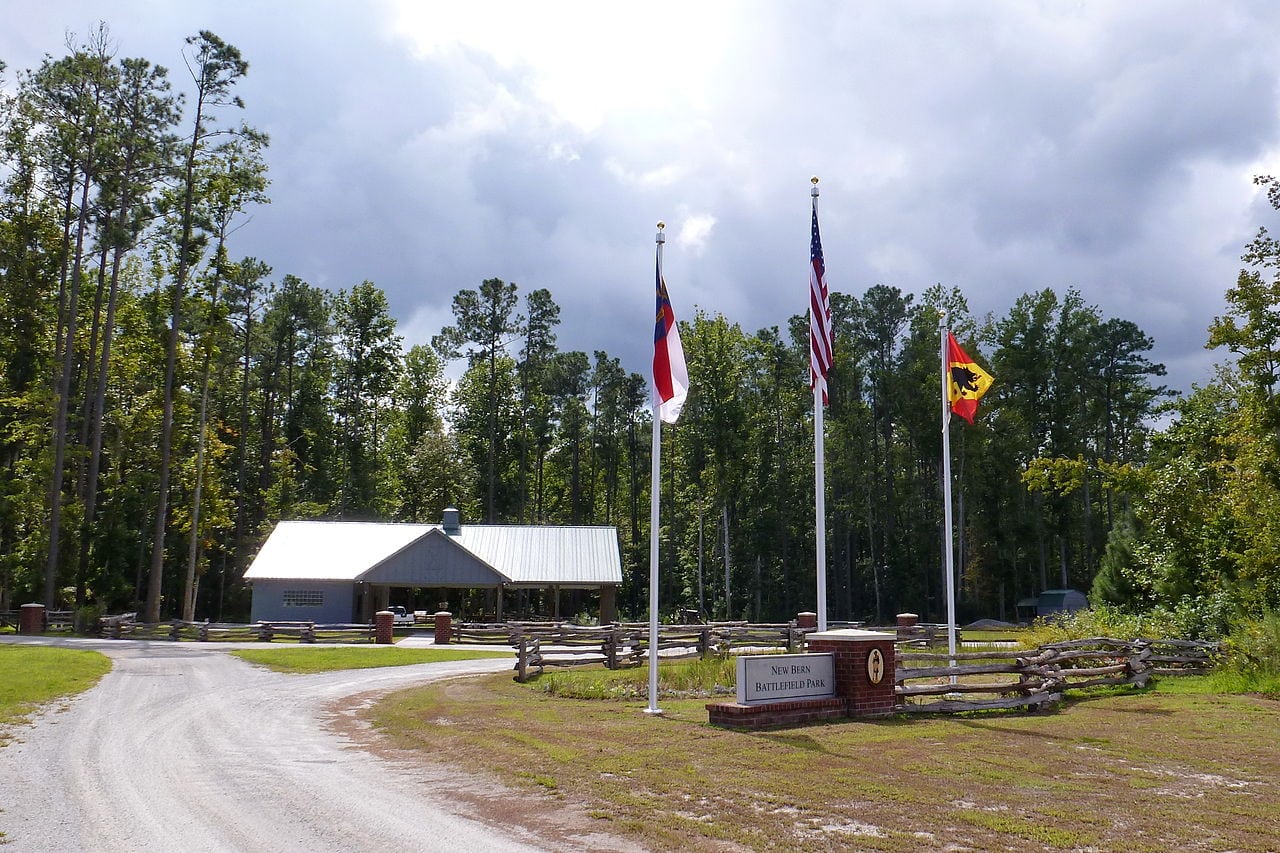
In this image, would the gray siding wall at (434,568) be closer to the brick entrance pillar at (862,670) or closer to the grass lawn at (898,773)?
the grass lawn at (898,773)

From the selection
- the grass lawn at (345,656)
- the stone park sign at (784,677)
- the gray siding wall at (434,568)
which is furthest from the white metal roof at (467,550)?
the stone park sign at (784,677)

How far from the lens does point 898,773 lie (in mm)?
9359

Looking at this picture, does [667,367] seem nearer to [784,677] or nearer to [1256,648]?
[784,677]

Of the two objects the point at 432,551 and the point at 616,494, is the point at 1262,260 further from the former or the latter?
the point at 616,494

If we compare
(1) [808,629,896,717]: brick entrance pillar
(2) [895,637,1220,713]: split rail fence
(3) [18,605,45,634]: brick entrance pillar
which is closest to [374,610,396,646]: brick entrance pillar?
(3) [18,605,45,634]: brick entrance pillar

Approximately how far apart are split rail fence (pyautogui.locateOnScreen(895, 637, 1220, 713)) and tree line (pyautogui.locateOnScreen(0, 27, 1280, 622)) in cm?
1223

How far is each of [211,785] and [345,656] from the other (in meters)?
17.0

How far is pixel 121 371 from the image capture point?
45.6 meters

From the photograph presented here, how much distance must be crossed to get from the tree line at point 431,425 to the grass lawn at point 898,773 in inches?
848

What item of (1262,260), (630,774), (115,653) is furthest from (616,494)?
(630,774)

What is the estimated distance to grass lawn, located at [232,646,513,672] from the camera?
75.9ft

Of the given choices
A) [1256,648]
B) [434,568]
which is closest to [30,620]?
[434,568]

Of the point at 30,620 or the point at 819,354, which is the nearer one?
the point at 819,354

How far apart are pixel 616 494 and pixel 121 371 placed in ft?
115
